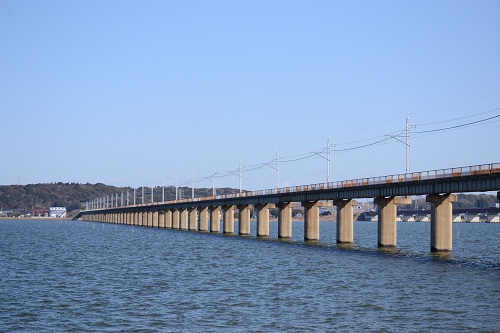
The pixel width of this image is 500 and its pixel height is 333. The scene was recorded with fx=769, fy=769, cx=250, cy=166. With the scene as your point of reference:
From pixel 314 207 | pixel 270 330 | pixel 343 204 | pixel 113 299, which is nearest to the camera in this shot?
→ pixel 270 330

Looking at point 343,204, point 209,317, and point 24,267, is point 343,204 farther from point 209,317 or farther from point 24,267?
point 209,317

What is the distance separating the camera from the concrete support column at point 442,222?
78.9 meters

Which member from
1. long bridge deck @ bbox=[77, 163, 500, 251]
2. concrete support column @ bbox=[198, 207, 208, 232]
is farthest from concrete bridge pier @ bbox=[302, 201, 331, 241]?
concrete support column @ bbox=[198, 207, 208, 232]

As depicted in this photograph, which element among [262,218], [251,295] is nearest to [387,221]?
[262,218]

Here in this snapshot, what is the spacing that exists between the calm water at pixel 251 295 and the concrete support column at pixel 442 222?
6.35m

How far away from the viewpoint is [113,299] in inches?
1676

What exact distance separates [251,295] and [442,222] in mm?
39532

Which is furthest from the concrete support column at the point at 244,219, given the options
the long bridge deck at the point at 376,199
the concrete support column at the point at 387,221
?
the concrete support column at the point at 387,221

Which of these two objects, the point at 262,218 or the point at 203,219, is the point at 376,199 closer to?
the point at 262,218

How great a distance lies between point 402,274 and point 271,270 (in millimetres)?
10443

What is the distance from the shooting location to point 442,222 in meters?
78.9

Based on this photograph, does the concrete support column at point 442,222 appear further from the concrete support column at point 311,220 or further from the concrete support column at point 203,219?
the concrete support column at point 203,219

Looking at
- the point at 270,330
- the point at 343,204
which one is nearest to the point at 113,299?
the point at 270,330

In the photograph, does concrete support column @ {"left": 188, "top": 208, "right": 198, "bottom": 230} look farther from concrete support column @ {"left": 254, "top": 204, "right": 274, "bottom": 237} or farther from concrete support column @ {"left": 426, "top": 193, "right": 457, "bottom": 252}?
concrete support column @ {"left": 426, "top": 193, "right": 457, "bottom": 252}
